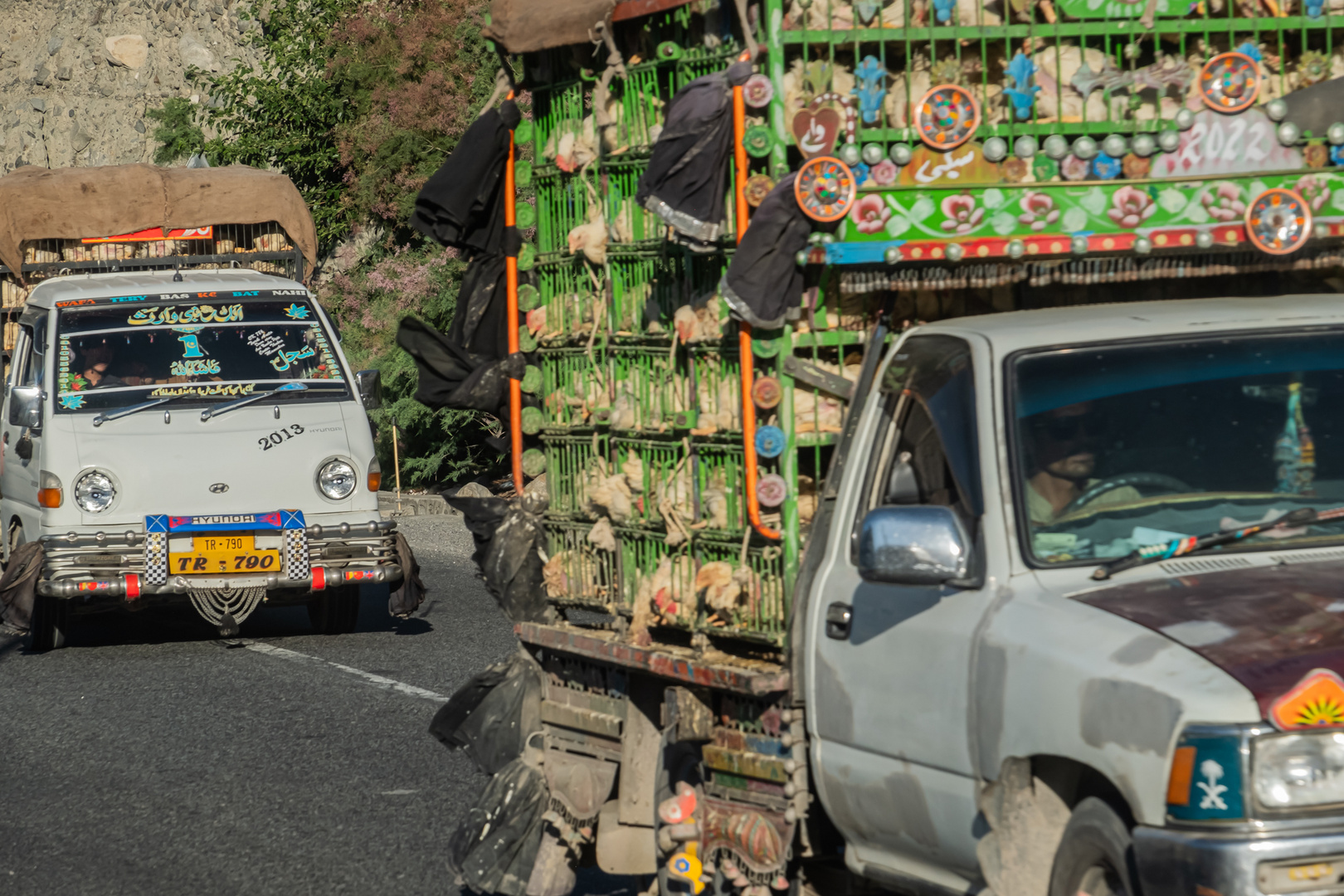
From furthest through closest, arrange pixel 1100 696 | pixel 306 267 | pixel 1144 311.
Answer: pixel 306 267 → pixel 1144 311 → pixel 1100 696

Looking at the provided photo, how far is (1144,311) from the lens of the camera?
4.55 meters

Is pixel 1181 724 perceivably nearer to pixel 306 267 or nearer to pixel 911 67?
pixel 911 67

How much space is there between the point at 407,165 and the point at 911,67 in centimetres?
2181

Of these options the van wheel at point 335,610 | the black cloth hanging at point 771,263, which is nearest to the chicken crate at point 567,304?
the black cloth hanging at point 771,263

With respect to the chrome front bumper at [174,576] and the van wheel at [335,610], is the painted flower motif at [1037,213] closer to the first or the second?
the chrome front bumper at [174,576]

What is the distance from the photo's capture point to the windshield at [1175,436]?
13.5 ft

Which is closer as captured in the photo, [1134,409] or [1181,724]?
[1181,724]

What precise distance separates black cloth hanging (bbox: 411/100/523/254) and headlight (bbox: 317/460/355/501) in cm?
575

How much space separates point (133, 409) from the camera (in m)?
12.3

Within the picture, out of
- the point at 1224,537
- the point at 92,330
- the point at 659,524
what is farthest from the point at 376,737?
the point at 1224,537

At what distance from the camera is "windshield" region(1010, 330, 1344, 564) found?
4.12m

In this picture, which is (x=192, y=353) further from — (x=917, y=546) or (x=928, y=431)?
(x=917, y=546)

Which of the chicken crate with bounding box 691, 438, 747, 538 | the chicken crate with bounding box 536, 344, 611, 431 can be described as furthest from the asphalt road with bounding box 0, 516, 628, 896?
the chicken crate with bounding box 691, 438, 747, 538

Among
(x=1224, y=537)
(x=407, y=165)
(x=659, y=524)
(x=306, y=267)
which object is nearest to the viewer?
(x=1224, y=537)
